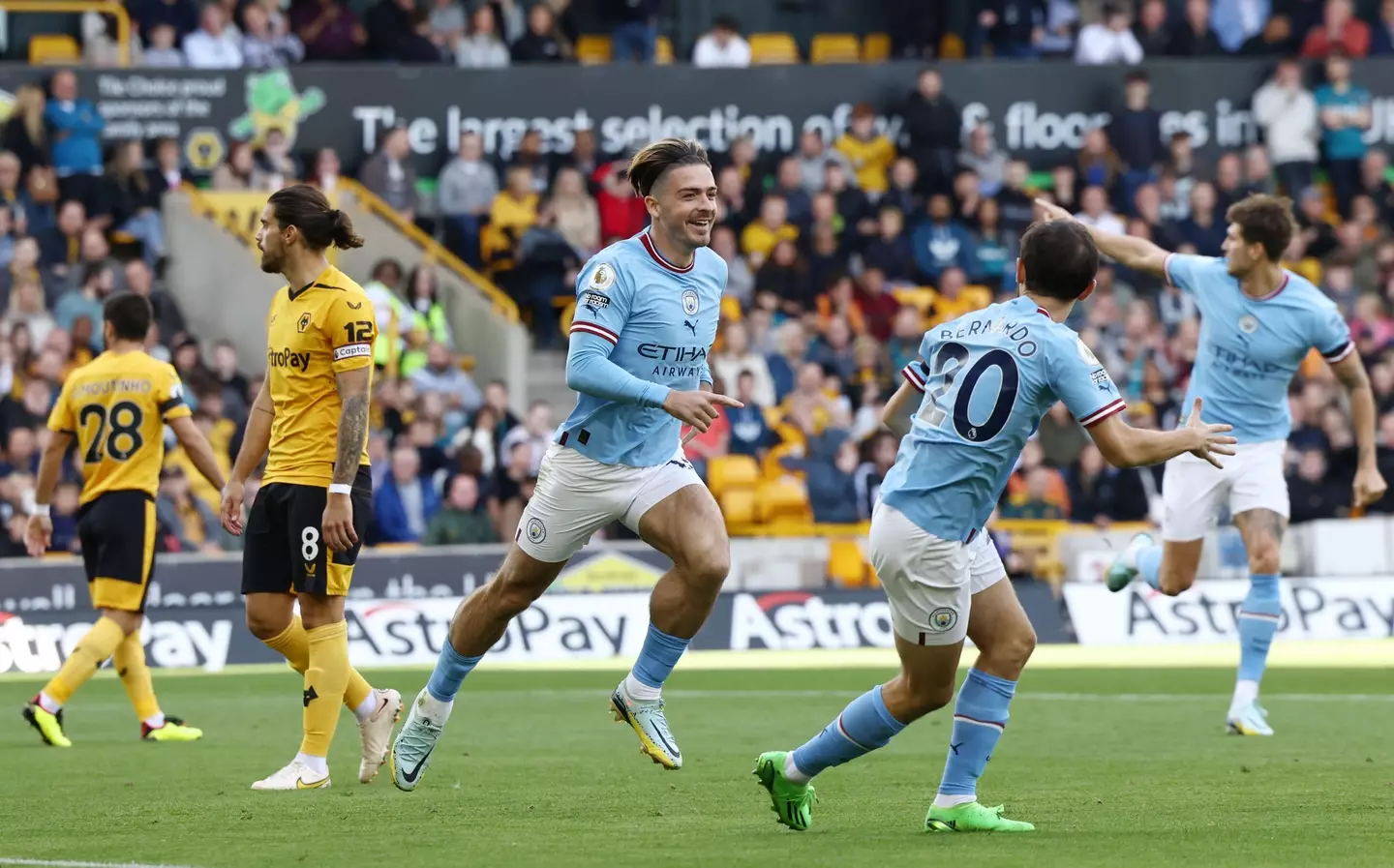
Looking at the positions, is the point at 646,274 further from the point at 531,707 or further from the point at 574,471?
the point at 531,707

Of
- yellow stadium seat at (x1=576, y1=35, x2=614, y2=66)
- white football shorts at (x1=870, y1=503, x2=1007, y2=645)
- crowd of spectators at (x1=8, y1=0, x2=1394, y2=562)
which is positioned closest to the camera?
white football shorts at (x1=870, y1=503, x2=1007, y2=645)

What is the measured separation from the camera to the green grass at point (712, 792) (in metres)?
6.85

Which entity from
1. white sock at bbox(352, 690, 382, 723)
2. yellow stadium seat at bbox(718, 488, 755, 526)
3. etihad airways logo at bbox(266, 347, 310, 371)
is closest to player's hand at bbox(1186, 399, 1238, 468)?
etihad airways logo at bbox(266, 347, 310, 371)

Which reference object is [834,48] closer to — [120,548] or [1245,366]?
[1245,366]

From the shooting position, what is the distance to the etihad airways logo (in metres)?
8.88

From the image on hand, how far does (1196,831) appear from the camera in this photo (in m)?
7.27

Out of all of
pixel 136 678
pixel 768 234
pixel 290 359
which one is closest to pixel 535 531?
pixel 290 359

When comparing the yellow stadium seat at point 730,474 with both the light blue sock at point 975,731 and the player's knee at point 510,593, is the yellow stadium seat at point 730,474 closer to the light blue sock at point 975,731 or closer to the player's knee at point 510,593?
the player's knee at point 510,593

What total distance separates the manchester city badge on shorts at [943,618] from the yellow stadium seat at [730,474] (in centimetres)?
1331

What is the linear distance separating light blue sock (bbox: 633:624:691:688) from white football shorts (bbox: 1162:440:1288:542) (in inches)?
162

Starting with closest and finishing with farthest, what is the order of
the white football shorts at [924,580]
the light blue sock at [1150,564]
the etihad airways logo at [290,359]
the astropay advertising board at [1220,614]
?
the white football shorts at [924,580] → the etihad airways logo at [290,359] → the light blue sock at [1150,564] → the astropay advertising board at [1220,614]

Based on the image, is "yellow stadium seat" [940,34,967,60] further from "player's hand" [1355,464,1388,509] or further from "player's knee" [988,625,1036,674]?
"player's knee" [988,625,1036,674]

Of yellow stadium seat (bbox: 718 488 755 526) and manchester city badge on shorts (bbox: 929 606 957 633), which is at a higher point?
manchester city badge on shorts (bbox: 929 606 957 633)

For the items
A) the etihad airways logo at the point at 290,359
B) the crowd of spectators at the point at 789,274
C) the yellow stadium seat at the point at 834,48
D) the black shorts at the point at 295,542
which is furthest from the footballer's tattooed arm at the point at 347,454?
the yellow stadium seat at the point at 834,48
